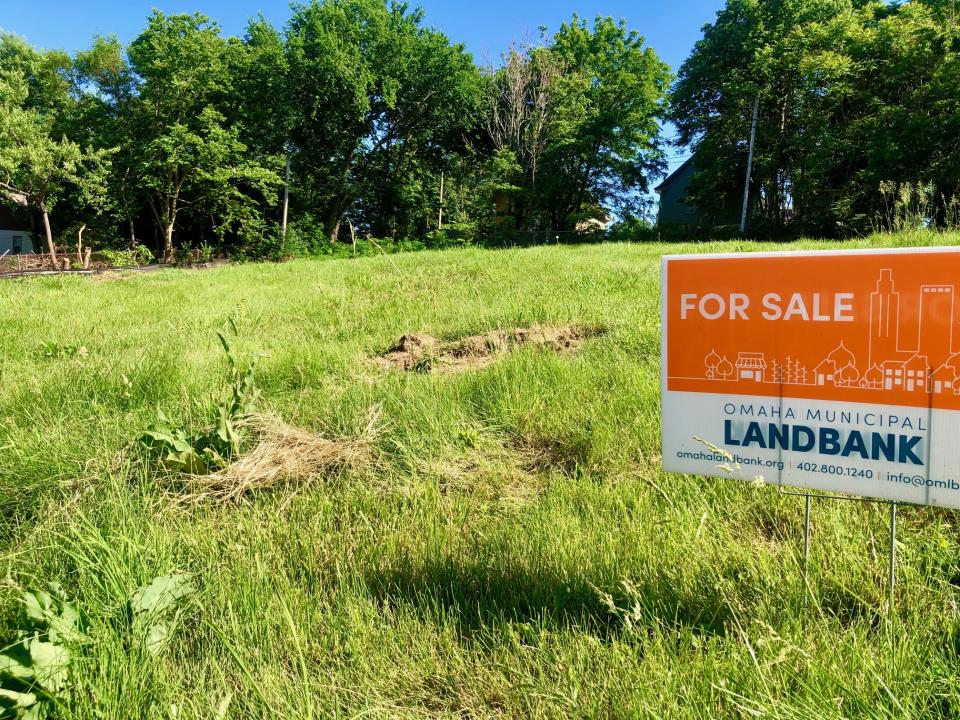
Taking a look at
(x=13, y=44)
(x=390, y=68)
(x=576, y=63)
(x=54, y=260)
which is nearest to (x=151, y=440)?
(x=54, y=260)

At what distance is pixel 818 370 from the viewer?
1.56 metres

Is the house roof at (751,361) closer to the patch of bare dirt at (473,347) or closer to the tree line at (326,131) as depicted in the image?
the patch of bare dirt at (473,347)

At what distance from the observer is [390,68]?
3553cm

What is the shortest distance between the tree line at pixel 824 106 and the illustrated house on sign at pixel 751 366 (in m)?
20.4

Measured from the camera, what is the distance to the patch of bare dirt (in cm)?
464

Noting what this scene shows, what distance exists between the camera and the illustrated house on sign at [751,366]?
1.64 m

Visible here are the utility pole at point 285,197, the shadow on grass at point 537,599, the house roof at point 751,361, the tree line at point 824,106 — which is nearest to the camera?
the house roof at point 751,361

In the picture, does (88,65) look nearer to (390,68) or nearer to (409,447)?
(390,68)

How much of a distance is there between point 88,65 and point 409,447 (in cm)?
4611

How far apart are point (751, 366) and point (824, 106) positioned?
3400cm

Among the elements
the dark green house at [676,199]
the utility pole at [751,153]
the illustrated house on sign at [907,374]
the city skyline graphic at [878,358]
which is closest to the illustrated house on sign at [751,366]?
the city skyline graphic at [878,358]

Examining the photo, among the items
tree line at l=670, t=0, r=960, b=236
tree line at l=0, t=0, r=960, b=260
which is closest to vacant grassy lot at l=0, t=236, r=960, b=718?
tree line at l=670, t=0, r=960, b=236

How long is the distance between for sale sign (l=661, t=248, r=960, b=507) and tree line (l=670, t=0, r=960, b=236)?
2042cm

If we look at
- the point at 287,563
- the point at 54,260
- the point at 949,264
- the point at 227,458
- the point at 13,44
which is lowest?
the point at 287,563
